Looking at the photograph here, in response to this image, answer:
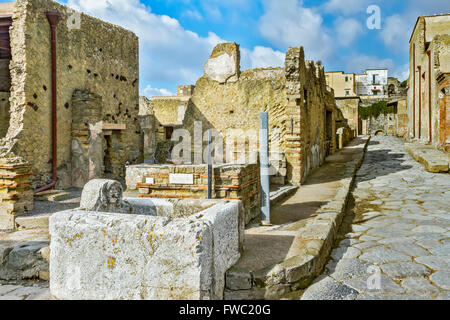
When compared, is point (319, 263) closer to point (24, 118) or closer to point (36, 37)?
point (24, 118)

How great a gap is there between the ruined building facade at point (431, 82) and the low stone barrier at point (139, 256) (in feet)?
38.1

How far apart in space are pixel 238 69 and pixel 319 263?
637cm

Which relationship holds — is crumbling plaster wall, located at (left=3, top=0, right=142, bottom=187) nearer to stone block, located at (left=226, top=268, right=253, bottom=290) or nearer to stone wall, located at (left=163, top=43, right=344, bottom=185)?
stone wall, located at (left=163, top=43, right=344, bottom=185)

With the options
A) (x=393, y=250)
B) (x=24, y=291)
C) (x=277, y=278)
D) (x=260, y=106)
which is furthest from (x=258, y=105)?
(x=24, y=291)

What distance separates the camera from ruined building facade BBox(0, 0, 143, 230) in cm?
747

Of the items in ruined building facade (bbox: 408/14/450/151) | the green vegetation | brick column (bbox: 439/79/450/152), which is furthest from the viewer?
the green vegetation

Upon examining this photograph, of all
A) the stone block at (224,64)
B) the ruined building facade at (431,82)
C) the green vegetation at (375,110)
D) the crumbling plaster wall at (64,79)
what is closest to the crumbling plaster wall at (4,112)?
the crumbling plaster wall at (64,79)

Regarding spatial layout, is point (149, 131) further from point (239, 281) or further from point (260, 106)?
point (239, 281)

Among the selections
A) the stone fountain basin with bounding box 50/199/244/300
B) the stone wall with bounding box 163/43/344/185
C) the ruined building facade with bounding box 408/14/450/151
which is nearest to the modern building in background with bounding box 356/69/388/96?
the ruined building facade with bounding box 408/14/450/151

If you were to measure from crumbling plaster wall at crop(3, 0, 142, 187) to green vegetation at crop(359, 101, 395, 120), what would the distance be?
3159 centimetres

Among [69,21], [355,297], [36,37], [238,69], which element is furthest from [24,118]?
[355,297]

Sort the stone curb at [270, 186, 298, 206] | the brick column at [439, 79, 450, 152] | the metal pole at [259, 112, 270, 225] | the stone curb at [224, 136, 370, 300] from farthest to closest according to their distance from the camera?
the brick column at [439, 79, 450, 152] < the stone curb at [270, 186, 298, 206] < the metal pole at [259, 112, 270, 225] < the stone curb at [224, 136, 370, 300]

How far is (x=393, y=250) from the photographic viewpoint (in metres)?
3.59

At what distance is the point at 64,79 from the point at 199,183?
594 centimetres
